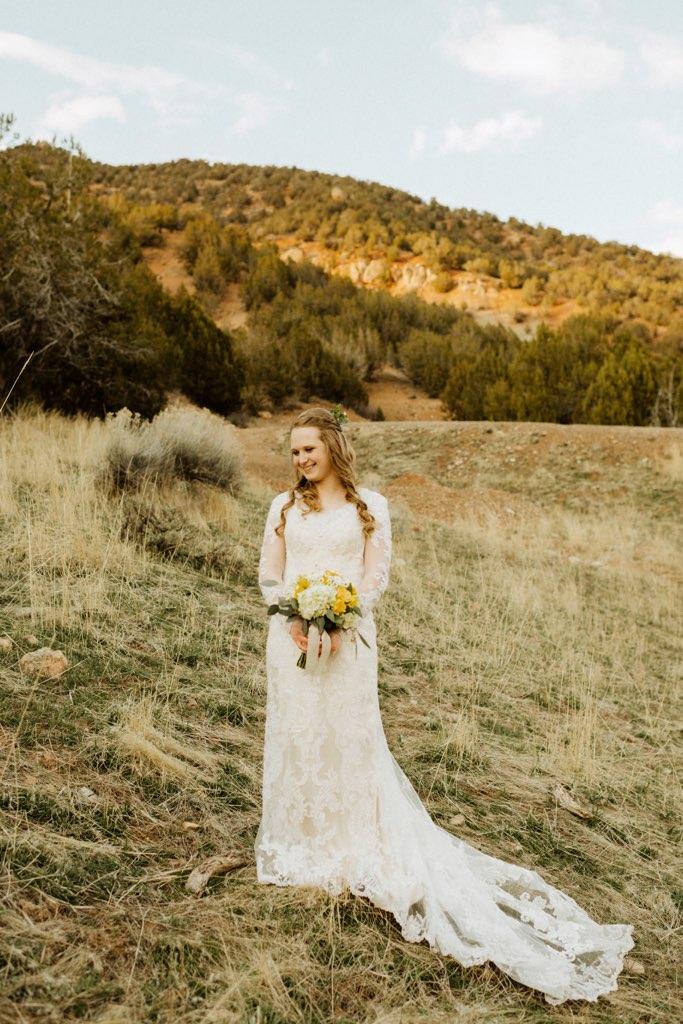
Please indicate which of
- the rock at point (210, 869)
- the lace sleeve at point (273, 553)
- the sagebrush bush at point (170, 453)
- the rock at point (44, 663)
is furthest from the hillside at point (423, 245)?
the rock at point (210, 869)

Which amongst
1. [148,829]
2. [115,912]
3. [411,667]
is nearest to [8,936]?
[115,912]

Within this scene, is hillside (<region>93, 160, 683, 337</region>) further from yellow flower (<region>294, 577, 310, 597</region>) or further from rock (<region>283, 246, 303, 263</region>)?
yellow flower (<region>294, 577, 310, 597</region>)

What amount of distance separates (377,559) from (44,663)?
76.1 inches

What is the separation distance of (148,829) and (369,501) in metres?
1.55

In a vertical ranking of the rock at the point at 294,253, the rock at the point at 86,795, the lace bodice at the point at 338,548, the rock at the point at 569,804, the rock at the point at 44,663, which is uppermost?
the rock at the point at 294,253

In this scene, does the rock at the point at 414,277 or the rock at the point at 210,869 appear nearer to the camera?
the rock at the point at 210,869

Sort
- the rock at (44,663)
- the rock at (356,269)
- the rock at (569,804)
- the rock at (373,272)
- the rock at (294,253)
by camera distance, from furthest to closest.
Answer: the rock at (294,253), the rock at (356,269), the rock at (373,272), the rock at (569,804), the rock at (44,663)

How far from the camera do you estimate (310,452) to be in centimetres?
304

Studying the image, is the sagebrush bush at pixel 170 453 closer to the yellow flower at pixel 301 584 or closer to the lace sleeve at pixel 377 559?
the lace sleeve at pixel 377 559

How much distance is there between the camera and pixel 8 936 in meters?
2.27

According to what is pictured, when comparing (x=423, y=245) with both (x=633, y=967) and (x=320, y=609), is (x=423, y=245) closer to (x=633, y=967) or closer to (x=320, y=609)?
(x=320, y=609)

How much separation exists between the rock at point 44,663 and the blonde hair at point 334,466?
1.59 meters

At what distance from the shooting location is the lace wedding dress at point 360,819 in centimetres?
274

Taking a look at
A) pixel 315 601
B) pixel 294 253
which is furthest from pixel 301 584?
pixel 294 253
